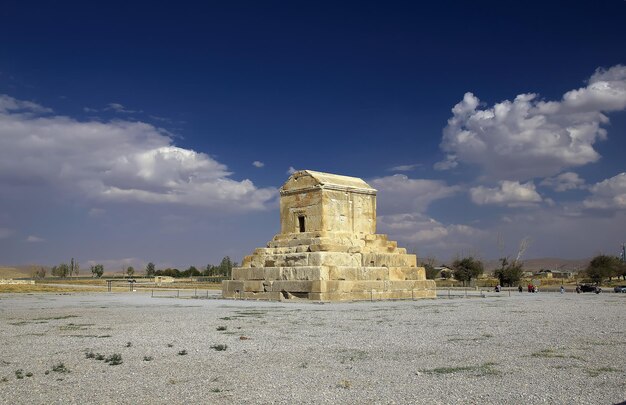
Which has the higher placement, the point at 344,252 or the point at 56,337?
the point at 344,252

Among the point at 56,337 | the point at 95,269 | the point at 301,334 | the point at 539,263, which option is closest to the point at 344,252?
the point at 301,334

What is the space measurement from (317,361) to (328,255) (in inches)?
691

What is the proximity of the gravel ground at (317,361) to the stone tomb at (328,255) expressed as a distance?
Result: 10.7 m

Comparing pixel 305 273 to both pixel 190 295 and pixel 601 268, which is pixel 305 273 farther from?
pixel 601 268

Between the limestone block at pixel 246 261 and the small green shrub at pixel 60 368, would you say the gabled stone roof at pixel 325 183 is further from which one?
the small green shrub at pixel 60 368

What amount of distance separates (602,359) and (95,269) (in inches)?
4340

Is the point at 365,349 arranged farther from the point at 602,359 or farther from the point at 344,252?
the point at 344,252

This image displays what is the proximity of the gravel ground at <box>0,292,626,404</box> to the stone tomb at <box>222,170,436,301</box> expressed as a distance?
10.7 metres

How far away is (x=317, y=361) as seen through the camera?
8.72m

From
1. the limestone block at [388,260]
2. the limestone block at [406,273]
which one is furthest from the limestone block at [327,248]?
the limestone block at [406,273]

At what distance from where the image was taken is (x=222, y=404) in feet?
19.9

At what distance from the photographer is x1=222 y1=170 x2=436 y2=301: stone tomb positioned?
25.9 meters

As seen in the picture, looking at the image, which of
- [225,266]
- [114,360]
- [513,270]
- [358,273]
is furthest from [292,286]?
[225,266]

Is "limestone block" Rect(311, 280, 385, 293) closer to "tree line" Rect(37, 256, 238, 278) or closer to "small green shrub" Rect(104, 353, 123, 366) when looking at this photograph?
"small green shrub" Rect(104, 353, 123, 366)
